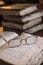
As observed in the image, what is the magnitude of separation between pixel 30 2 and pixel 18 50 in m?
1.08

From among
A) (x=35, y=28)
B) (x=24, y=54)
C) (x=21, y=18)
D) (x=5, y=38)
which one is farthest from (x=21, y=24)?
(x=24, y=54)

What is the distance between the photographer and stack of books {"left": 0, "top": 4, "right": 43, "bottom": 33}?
1.53m

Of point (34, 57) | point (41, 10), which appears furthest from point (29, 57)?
point (41, 10)

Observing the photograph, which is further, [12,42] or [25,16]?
[25,16]

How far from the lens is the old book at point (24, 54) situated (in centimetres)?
84

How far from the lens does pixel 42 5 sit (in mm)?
1854

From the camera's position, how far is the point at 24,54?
915mm

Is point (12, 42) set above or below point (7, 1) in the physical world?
below

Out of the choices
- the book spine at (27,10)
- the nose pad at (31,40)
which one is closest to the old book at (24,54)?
the nose pad at (31,40)

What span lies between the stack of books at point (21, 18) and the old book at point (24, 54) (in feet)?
1.70

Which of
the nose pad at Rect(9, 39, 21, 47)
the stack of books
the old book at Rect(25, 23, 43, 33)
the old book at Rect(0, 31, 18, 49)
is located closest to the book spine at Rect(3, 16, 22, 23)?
the stack of books

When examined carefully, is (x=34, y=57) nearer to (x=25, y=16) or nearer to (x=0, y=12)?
(x=25, y=16)

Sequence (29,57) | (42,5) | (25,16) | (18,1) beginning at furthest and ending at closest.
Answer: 1. (18,1)
2. (42,5)
3. (25,16)
4. (29,57)

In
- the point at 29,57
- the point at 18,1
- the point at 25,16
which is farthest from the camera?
the point at 18,1
